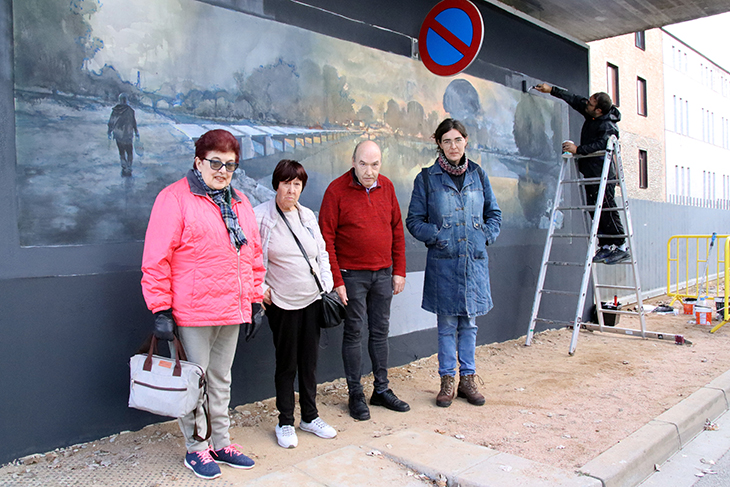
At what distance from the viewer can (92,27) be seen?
3.34m

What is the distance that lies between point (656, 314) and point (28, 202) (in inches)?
347

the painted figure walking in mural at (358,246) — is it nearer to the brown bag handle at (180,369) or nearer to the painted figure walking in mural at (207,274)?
the painted figure walking in mural at (207,274)

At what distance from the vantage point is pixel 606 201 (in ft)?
21.6

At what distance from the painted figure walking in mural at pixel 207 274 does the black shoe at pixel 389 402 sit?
1322 millimetres

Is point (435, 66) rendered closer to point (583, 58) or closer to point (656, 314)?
point (583, 58)

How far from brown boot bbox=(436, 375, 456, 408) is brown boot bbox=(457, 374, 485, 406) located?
0.41ft

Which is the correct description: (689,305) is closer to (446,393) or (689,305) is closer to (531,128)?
(531,128)

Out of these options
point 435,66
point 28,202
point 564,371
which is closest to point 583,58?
point 435,66

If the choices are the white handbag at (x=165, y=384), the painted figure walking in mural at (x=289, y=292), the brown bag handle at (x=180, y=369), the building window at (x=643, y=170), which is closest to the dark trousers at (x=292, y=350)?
the painted figure walking in mural at (x=289, y=292)

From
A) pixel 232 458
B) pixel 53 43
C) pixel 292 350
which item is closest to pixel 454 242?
pixel 292 350

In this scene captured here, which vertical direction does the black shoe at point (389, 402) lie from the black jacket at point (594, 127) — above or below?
below

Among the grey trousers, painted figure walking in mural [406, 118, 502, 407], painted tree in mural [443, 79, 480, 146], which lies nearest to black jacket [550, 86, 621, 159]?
painted tree in mural [443, 79, 480, 146]

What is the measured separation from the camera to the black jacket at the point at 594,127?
20.9 ft

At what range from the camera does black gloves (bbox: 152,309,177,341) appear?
2658mm
